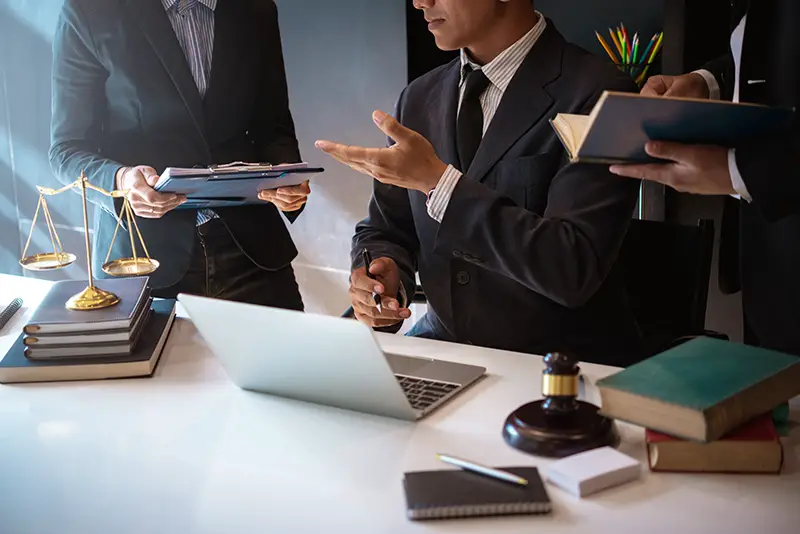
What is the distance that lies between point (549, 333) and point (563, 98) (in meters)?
0.48

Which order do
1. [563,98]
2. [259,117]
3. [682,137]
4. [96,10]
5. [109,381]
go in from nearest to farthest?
[682,137] < [109,381] < [563,98] < [96,10] < [259,117]

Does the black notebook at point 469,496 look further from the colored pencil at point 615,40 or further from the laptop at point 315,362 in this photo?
the colored pencil at point 615,40

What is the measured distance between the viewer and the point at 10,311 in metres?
1.72

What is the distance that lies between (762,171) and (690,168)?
0.10 meters

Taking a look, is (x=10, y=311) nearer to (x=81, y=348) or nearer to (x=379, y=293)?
(x=81, y=348)

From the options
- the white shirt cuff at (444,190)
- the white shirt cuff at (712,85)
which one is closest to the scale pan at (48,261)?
the white shirt cuff at (444,190)

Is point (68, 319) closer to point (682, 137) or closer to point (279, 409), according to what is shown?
point (279, 409)

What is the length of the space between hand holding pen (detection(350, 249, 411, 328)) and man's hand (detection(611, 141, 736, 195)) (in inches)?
23.7

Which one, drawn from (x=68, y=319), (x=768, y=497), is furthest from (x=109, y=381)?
(x=768, y=497)

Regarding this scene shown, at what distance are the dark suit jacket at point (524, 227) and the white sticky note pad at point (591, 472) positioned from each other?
0.61 m

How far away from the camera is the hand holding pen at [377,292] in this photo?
1674mm

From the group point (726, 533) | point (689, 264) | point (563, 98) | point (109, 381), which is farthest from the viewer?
point (689, 264)

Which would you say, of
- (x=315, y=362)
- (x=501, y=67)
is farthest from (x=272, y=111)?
(x=315, y=362)

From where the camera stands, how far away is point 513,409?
1.17m
